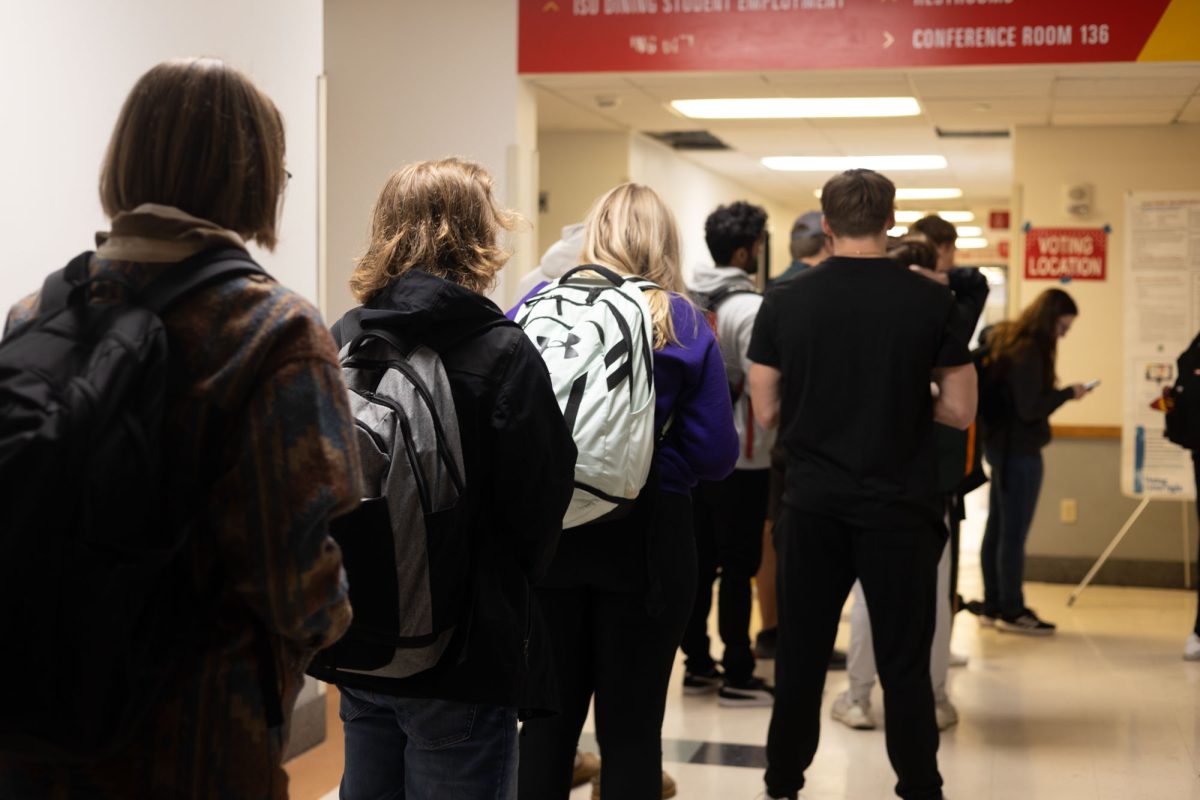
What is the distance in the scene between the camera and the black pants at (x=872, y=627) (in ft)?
10.2

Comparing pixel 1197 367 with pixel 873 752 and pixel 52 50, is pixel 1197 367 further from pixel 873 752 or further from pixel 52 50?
pixel 52 50

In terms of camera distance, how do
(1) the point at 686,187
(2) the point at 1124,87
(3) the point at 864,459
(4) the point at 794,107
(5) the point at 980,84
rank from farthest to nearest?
1. (1) the point at 686,187
2. (4) the point at 794,107
3. (2) the point at 1124,87
4. (5) the point at 980,84
5. (3) the point at 864,459

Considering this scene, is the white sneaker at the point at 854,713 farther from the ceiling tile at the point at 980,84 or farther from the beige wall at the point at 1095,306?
the beige wall at the point at 1095,306

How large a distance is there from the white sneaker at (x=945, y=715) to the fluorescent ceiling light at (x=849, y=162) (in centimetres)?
590

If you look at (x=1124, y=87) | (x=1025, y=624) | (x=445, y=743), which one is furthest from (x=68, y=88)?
(x=1025, y=624)

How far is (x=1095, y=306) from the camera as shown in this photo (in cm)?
754

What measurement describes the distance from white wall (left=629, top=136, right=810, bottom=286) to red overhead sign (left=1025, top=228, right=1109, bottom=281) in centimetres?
193

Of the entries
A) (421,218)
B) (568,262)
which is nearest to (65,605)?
(421,218)

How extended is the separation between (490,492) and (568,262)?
2.03 metres

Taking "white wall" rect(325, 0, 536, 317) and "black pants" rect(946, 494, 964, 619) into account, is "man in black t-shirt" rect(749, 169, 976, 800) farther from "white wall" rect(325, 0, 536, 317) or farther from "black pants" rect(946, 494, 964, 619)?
"white wall" rect(325, 0, 536, 317)

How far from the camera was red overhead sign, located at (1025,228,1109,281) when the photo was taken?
750 cm

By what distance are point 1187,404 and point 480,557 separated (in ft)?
14.4

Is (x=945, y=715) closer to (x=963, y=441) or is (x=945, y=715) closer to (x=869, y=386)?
(x=963, y=441)

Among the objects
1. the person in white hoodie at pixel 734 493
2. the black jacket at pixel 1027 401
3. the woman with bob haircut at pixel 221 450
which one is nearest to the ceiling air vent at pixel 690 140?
the black jacket at pixel 1027 401
